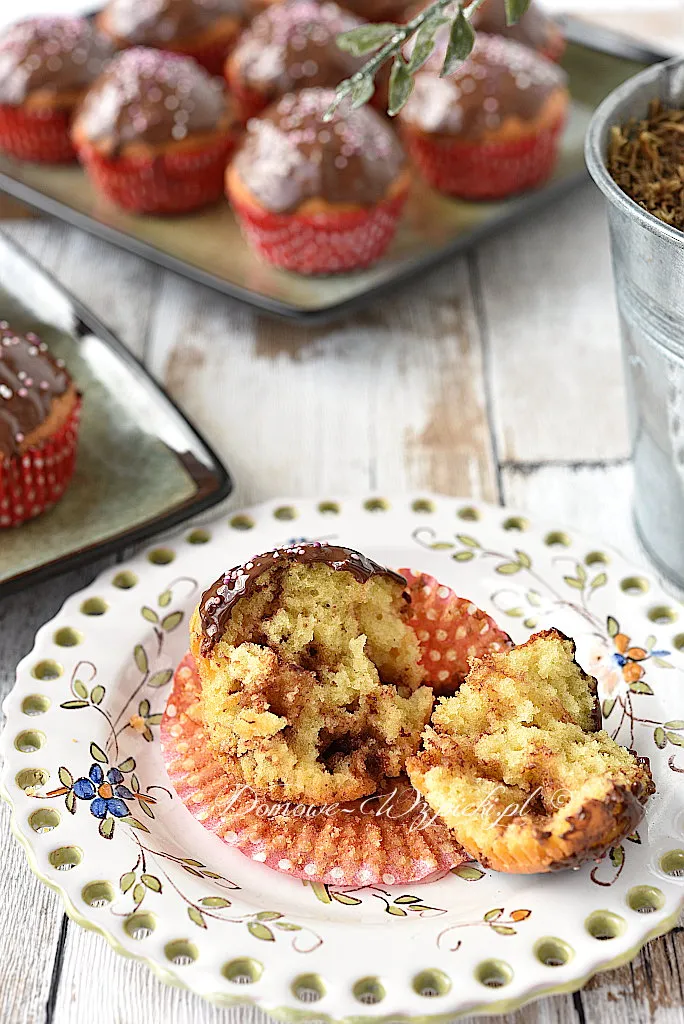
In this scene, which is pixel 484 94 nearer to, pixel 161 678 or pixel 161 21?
pixel 161 21

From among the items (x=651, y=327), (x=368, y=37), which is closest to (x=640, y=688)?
(x=651, y=327)

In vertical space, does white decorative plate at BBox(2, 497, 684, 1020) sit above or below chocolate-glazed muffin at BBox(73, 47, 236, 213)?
below

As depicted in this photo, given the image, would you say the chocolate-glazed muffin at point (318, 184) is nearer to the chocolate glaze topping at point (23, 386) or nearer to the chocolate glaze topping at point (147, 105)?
the chocolate glaze topping at point (147, 105)

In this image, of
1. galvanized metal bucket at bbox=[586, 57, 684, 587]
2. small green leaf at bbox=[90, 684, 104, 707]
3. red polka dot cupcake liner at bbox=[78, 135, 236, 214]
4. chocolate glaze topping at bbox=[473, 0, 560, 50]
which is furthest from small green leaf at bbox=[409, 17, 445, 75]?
chocolate glaze topping at bbox=[473, 0, 560, 50]

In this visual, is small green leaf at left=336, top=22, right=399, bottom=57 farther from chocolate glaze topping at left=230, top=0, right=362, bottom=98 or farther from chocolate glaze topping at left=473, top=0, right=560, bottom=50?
chocolate glaze topping at left=473, top=0, right=560, bottom=50

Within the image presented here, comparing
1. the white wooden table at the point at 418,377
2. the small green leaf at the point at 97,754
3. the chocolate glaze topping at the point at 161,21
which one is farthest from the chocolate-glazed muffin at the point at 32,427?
the chocolate glaze topping at the point at 161,21

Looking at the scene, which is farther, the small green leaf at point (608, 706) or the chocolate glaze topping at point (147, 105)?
the chocolate glaze topping at point (147, 105)
